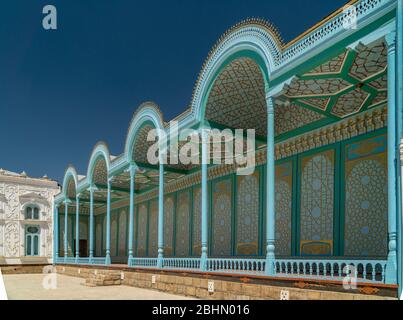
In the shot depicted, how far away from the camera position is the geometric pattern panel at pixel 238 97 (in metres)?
10.8

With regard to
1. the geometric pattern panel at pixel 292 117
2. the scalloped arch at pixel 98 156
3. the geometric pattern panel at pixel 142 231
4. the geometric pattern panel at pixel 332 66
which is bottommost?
the geometric pattern panel at pixel 142 231

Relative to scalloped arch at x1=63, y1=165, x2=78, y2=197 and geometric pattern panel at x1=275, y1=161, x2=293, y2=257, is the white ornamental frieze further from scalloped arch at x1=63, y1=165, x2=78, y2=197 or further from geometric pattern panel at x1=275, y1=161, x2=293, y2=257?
geometric pattern panel at x1=275, y1=161, x2=293, y2=257

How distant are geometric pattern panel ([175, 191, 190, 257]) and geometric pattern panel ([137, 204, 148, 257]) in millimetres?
4287

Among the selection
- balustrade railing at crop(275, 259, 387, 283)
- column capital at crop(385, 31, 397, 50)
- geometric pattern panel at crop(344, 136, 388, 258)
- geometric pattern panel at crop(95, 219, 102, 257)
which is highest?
column capital at crop(385, 31, 397, 50)

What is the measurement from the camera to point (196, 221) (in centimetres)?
1881

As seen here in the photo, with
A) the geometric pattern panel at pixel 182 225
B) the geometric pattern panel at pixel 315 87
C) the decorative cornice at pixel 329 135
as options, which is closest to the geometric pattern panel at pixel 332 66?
the geometric pattern panel at pixel 315 87

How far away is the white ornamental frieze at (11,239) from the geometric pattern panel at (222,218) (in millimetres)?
18598

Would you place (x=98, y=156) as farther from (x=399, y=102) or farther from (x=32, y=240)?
(x=399, y=102)

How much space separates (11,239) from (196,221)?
17.2 metres

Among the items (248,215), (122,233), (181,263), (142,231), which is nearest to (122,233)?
(122,233)

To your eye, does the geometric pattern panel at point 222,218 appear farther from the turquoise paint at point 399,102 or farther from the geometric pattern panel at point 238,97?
the turquoise paint at point 399,102

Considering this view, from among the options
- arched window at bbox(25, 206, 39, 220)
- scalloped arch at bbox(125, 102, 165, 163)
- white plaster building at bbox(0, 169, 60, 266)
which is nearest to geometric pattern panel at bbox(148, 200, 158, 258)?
scalloped arch at bbox(125, 102, 165, 163)

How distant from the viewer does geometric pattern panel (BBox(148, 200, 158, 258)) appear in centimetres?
2292

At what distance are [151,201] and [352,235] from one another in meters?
14.7
